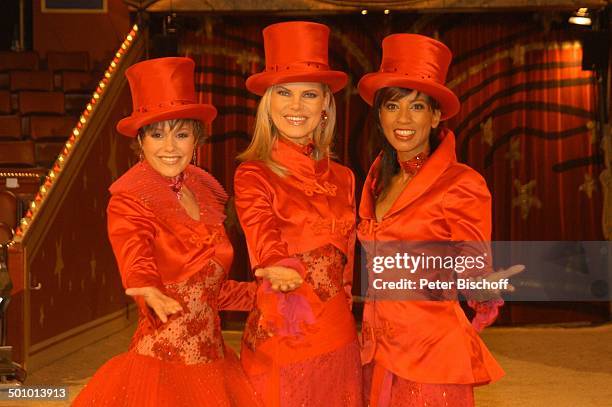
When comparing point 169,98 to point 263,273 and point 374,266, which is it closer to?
point 263,273

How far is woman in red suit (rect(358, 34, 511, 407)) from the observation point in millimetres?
2379

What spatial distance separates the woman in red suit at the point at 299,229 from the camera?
94.3 inches

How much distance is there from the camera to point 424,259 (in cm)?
246

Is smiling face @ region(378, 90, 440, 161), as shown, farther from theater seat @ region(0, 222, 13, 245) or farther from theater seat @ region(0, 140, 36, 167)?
theater seat @ region(0, 140, 36, 167)

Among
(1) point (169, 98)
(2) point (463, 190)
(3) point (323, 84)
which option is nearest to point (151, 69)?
(1) point (169, 98)

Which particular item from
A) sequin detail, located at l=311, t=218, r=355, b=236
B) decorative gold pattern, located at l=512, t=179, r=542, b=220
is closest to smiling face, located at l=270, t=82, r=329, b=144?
sequin detail, located at l=311, t=218, r=355, b=236

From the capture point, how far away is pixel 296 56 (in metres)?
2.51

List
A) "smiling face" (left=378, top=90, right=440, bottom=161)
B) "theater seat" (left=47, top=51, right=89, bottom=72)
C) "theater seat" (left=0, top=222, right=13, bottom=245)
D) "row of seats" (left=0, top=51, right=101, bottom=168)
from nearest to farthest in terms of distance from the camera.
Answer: "smiling face" (left=378, top=90, right=440, bottom=161)
"theater seat" (left=0, top=222, right=13, bottom=245)
"row of seats" (left=0, top=51, right=101, bottom=168)
"theater seat" (left=47, top=51, right=89, bottom=72)

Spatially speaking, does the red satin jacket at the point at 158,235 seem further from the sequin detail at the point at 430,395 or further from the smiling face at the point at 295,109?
the sequin detail at the point at 430,395

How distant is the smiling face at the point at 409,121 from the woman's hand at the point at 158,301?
0.79m

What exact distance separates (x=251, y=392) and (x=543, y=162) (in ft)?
18.2

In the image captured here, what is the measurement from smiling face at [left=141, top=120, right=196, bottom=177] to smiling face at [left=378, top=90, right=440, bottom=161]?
0.56 meters

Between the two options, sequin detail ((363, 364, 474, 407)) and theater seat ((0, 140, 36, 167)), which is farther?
theater seat ((0, 140, 36, 167))

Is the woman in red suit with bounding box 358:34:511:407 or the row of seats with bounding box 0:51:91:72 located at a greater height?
the row of seats with bounding box 0:51:91:72
